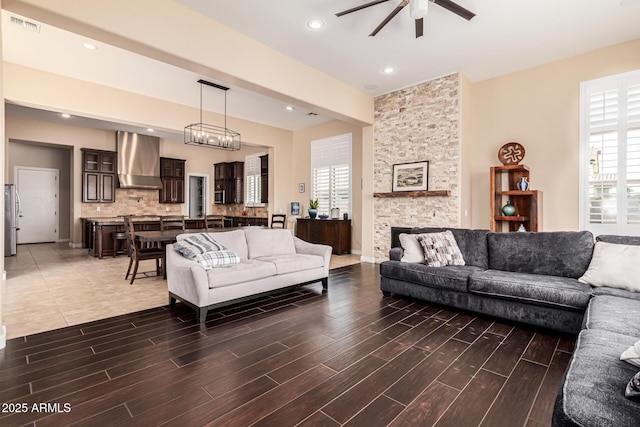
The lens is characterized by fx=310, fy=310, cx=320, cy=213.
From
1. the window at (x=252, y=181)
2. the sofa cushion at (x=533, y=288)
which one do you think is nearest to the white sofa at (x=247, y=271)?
the sofa cushion at (x=533, y=288)

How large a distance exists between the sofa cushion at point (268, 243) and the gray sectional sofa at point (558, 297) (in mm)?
1499

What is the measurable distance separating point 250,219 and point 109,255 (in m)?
3.70

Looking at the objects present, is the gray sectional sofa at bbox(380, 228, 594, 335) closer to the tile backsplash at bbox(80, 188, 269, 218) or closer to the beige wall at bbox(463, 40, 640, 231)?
the beige wall at bbox(463, 40, 640, 231)

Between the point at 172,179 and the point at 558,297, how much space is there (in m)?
9.80

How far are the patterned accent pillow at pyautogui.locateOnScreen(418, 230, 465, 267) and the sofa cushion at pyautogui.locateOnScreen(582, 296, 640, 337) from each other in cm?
140

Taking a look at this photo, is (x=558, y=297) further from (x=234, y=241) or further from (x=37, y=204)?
(x=37, y=204)

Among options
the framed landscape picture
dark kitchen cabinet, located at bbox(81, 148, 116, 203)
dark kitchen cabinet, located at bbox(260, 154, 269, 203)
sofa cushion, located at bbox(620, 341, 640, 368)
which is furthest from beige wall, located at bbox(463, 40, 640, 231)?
dark kitchen cabinet, located at bbox(81, 148, 116, 203)

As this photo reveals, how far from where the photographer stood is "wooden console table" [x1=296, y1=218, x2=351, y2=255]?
7.39m

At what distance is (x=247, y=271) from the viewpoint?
3.50m

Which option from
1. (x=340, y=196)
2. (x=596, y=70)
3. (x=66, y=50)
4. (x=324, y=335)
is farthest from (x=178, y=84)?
(x=596, y=70)

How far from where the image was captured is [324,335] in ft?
9.19

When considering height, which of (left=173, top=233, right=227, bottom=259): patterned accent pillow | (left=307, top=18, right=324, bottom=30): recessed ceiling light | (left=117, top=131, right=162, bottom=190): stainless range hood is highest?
(left=307, top=18, right=324, bottom=30): recessed ceiling light

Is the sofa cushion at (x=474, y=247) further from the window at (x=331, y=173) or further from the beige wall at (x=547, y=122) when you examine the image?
the window at (x=331, y=173)

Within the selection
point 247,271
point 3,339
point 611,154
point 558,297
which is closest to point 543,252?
point 558,297
